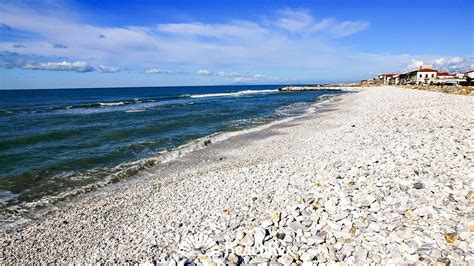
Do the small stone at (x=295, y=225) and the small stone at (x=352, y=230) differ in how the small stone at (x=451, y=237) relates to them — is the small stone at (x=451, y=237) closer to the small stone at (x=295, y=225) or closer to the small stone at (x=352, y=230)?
the small stone at (x=352, y=230)

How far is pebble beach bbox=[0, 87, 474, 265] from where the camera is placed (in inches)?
201

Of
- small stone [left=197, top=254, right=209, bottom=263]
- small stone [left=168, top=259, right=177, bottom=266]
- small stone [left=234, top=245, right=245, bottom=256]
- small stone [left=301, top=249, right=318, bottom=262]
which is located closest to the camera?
small stone [left=301, top=249, right=318, bottom=262]

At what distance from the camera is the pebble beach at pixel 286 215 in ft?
16.8

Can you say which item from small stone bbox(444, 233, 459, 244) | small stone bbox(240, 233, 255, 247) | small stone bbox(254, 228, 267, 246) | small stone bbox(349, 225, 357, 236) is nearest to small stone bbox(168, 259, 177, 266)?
small stone bbox(240, 233, 255, 247)

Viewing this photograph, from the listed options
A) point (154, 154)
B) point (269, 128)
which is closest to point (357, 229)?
point (154, 154)

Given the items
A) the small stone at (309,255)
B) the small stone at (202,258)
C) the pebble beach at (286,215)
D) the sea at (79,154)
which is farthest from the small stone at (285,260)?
the sea at (79,154)

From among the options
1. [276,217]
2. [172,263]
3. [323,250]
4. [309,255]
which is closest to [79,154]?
[172,263]

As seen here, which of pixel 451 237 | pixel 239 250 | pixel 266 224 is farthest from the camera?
pixel 266 224

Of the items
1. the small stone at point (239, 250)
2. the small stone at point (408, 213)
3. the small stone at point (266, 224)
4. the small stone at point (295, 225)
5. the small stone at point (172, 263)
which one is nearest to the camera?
the small stone at point (172, 263)

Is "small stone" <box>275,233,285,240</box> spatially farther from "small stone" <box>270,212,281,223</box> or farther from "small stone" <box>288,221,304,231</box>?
"small stone" <box>270,212,281,223</box>

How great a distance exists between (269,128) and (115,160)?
12.2 meters

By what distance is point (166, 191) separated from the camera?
10219mm

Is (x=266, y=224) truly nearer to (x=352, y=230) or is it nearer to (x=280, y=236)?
(x=280, y=236)

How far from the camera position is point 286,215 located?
6520mm
